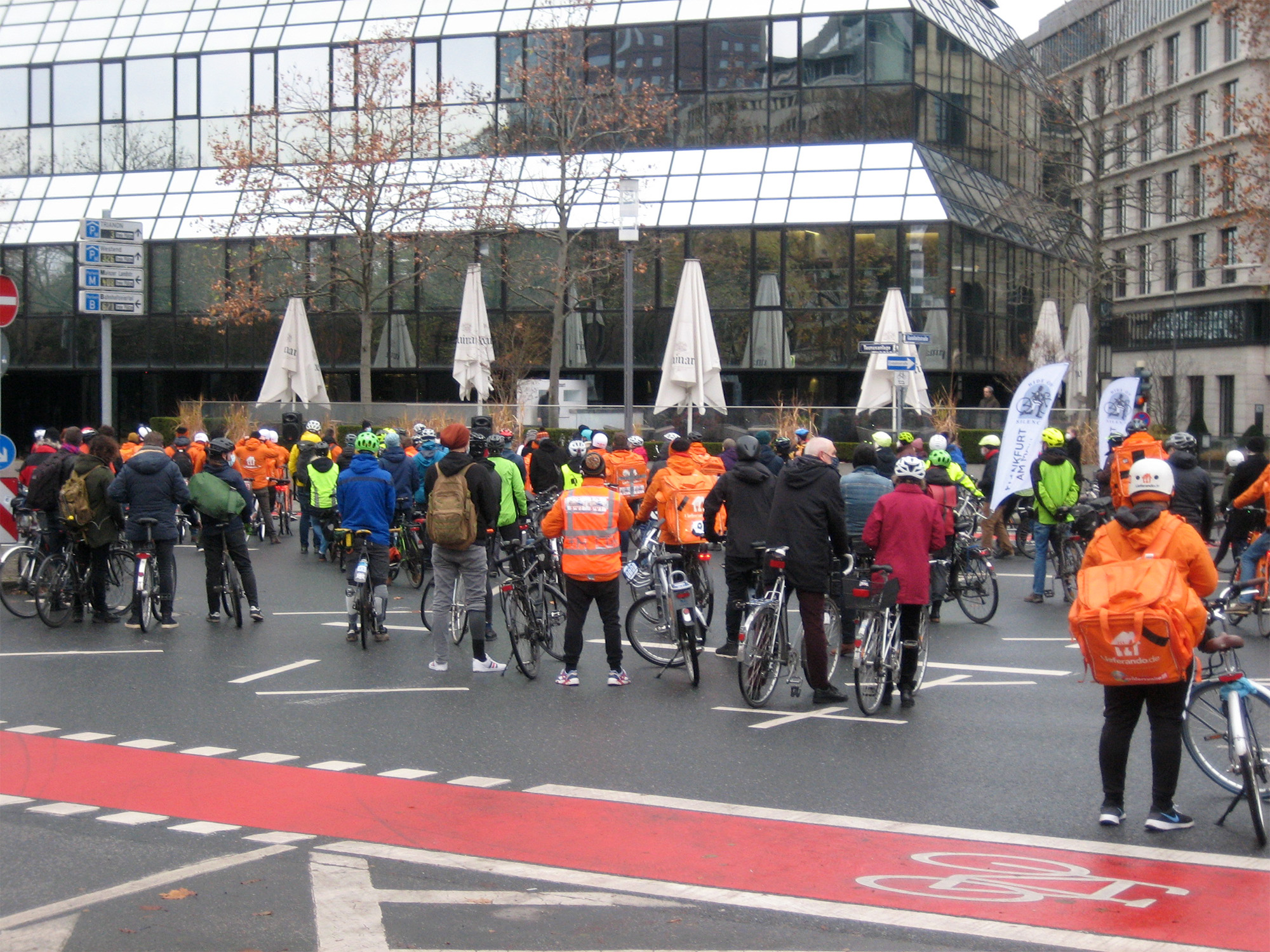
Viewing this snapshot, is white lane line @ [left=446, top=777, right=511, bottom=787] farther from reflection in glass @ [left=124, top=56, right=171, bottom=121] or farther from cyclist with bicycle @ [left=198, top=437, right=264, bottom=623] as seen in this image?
reflection in glass @ [left=124, top=56, right=171, bottom=121]

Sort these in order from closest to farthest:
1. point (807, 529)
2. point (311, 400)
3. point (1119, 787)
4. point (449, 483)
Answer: point (1119, 787)
point (807, 529)
point (449, 483)
point (311, 400)

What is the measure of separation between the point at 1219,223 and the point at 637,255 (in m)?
27.4

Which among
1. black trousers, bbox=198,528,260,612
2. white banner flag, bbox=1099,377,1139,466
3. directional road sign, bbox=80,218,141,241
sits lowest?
black trousers, bbox=198,528,260,612

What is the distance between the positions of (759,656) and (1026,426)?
315 inches

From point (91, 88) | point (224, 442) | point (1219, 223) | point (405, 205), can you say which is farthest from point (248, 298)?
point (1219, 223)

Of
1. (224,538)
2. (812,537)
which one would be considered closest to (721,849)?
(812,537)

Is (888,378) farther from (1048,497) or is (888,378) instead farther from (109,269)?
(109,269)

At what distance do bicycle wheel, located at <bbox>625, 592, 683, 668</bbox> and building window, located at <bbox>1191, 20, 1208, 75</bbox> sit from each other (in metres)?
54.2

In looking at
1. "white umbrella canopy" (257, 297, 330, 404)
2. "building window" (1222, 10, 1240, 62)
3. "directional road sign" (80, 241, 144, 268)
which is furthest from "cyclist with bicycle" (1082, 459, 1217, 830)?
"building window" (1222, 10, 1240, 62)

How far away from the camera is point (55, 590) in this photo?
13898 millimetres

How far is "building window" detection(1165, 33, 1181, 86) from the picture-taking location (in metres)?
59.4

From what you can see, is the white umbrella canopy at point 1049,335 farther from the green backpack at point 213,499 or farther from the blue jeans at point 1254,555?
the green backpack at point 213,499

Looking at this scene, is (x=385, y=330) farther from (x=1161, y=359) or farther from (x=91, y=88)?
(x=1161, y=359)

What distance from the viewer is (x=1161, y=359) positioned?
5922cm
